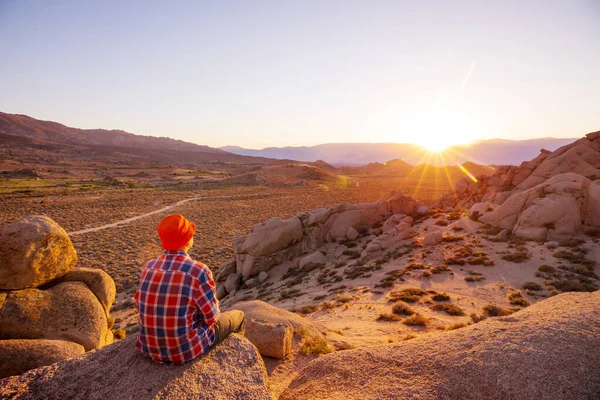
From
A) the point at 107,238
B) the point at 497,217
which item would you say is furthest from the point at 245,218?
the point at 497,217

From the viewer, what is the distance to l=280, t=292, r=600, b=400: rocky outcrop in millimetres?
4859

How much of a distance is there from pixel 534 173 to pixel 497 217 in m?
11.1

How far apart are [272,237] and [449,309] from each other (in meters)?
15.2

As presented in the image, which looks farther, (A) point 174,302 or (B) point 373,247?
(B) point 373,247

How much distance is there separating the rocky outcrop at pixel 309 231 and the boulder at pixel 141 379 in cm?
1939

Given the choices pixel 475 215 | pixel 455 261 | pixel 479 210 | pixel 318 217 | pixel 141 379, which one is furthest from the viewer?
pixel 318 217

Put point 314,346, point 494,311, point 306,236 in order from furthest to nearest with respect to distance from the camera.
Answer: point 306,236 → point 494,311 → point 314,346

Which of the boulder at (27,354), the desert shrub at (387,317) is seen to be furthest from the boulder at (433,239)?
the boulder at (27,354)

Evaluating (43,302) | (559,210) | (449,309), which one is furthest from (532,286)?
(43,302)

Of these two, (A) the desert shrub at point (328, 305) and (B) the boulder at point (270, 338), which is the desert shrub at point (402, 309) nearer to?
(A) the desert shrub at point (328, 305)

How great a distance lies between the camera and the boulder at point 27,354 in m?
5.87

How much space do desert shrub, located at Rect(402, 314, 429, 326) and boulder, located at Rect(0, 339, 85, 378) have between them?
10.5 meters

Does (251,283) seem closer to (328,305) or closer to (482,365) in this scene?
(328,305)

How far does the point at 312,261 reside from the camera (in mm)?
24656
